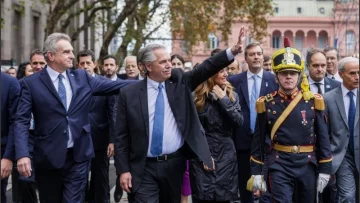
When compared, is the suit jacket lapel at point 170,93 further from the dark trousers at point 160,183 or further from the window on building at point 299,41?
the window on building at point 299,41

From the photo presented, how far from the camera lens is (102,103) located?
36.9 feet

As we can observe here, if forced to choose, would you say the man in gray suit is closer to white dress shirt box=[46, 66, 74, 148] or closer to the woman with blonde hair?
the woman with blonde hair

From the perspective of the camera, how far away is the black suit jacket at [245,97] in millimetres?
10492

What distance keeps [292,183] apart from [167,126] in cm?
145

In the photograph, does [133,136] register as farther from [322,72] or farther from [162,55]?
[322,72]

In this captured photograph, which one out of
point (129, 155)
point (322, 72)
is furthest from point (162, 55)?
point (322, 72)

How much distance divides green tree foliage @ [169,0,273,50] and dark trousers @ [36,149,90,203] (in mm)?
Result: 21661

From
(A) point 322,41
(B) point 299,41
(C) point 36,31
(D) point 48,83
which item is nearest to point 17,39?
(C) point 36,31

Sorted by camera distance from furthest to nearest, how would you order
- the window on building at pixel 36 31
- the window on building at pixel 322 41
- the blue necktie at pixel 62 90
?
the window on building at pixel 322 41
the window on building at pixel 36 31
the blue necktie at pixel 62 90

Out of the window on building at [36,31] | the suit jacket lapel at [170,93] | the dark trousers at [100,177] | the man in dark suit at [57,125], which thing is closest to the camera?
the suit jacket lapel at [170,93]

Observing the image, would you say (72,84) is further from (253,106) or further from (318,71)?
(318,71)

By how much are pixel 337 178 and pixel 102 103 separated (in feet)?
12.0

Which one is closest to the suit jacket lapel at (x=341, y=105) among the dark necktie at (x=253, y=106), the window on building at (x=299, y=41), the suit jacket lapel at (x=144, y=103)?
the dark necktie at (x=253, y=106)

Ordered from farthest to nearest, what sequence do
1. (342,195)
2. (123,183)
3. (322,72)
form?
(322,72), (342,195), (123,183)
